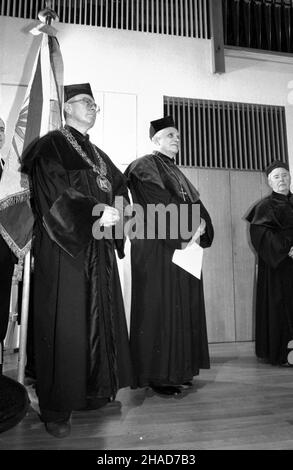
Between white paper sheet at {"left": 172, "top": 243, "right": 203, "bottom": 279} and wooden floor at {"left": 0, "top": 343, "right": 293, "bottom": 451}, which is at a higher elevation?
white paper sheet at {"left": 172, "top": 243, "right": 203, "bottom": 279}

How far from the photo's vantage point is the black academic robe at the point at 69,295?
1712mm

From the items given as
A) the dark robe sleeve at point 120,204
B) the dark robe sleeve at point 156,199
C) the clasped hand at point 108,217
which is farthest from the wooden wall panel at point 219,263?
the clasped hand at point 108,217

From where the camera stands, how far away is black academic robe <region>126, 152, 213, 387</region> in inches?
91.3

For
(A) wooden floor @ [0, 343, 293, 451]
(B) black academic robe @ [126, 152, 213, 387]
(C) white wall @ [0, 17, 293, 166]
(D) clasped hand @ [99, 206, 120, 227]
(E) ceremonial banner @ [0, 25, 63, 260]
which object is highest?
(C) white wall @ [0, 17, 293, 166]

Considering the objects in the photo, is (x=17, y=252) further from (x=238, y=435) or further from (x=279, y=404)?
(x=279, y=404)

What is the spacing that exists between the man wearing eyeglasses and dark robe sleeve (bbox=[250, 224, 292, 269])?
5.95 feet

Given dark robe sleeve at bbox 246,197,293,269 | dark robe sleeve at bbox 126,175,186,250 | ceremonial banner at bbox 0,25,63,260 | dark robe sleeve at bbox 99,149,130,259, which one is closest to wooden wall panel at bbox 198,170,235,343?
dark robe sleeve at bbox 246,197,293,269

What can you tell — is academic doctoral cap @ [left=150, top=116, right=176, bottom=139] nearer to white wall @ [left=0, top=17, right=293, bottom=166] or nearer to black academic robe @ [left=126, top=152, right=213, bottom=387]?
black academic robe @ [left=126, top=152, right=213, bottom=387]

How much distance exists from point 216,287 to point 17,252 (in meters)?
3.05

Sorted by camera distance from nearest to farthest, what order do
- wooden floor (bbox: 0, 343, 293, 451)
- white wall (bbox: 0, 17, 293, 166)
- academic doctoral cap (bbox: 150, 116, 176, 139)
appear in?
wooden floor (bbox: 0, 343, 293, 451) < academic doctoral cap (bbox: 150, 116, 176, 139) < white wall (bbox: 0, 17, 293, 166)

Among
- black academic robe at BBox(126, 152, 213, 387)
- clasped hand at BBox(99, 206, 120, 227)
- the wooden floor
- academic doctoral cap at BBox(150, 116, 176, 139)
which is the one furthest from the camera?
academic doctoral cap at BBox(150, 116, 176, 139)

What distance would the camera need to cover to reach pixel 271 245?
10.8 feet

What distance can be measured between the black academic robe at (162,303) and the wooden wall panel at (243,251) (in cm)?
224

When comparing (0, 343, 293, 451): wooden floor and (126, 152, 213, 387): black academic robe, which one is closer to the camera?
(0, 343, 293, 451): wooden floor
